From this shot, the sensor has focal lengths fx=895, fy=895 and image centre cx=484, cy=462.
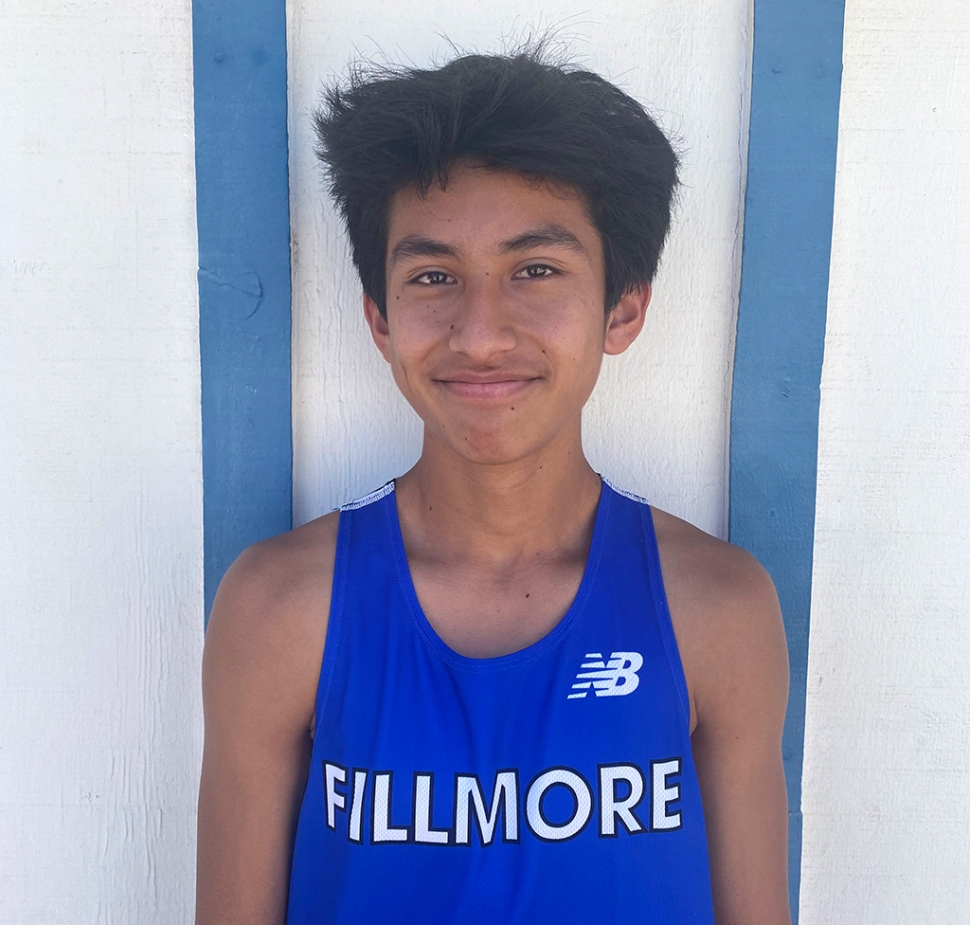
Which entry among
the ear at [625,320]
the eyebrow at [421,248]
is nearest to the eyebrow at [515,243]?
the eyebrow at [421,248]

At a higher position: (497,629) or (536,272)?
(536,272)

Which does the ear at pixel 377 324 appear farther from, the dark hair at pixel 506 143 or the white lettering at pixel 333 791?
the white lettering at pixel 333 791

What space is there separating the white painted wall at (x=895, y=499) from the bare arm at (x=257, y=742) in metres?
1.09

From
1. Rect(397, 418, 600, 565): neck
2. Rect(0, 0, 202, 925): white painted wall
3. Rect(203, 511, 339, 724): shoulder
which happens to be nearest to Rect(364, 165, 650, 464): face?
Rect(397, 418, 600, 565): neck

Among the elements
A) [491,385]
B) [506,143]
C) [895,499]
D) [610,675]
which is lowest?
[610,675]

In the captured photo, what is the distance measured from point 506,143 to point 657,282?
1.93ft

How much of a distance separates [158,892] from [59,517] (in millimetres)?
840

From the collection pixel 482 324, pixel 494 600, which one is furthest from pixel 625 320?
pixel 494 600

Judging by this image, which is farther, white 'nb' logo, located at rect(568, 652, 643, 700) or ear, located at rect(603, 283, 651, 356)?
ear, located at rect(603, 283, 651, 356)

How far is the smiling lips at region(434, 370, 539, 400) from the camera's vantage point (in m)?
1.46

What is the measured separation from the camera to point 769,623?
1601 millimetres

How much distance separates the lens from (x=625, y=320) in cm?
167

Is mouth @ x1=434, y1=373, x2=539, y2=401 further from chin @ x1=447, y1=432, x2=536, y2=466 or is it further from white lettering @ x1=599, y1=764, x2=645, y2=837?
white lettering @ x1=599, y1=764, x2=645, y2=837

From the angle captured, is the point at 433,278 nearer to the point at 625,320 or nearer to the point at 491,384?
the point at 491,384
